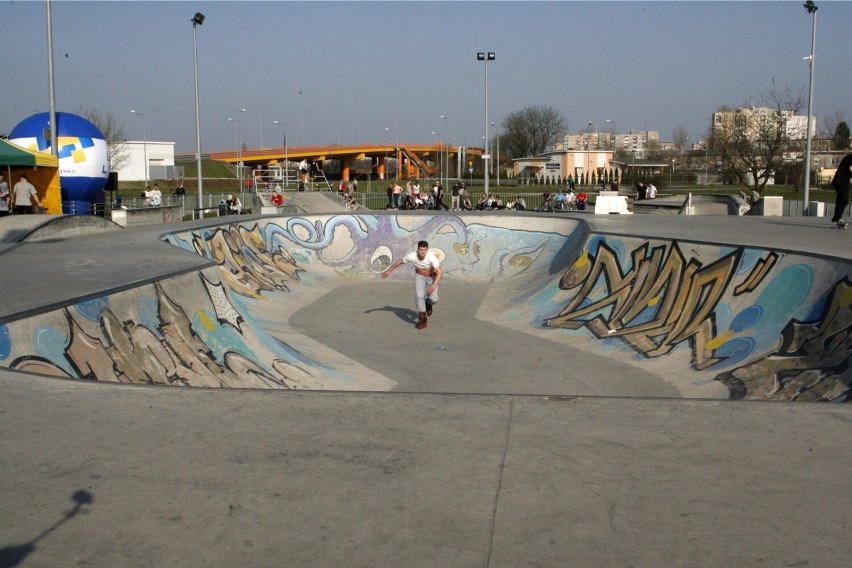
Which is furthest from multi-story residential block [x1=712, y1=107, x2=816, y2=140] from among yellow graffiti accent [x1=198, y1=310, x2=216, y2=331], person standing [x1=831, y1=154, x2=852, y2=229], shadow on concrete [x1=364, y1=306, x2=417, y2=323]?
yellow graffiti accent [x1=198, y1=310, x2=216, y2=331]

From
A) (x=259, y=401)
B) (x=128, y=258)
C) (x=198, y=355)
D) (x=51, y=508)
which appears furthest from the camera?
(x=128, y=258)

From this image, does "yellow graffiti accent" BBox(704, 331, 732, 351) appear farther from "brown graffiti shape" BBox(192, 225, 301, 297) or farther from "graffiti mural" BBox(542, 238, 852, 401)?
"brown graffiti shape" BBox(192, 225, 301, 297)

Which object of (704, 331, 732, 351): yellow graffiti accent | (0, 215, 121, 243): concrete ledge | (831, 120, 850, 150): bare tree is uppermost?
(831, 120, 850, 150): bare tree

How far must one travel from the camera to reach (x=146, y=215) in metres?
25.1

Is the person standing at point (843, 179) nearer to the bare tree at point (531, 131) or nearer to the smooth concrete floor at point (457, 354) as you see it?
the smooth concrete floor at point (457, 354)

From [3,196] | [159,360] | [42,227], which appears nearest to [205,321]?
[159,360]

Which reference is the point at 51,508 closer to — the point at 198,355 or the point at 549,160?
the point at 198,355

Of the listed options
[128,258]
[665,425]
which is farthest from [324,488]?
[128,258]

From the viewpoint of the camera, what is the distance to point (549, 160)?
8156 cm

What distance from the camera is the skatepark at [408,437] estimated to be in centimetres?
346

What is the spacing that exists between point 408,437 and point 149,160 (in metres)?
71.5

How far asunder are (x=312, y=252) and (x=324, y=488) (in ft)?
64.1

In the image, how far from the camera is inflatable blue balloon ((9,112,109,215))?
76.7 feet

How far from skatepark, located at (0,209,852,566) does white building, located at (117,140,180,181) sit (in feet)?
189
